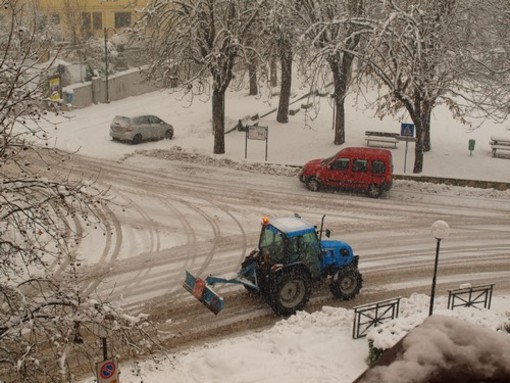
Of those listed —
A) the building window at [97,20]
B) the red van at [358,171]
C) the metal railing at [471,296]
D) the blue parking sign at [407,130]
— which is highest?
the building window at [97,20]

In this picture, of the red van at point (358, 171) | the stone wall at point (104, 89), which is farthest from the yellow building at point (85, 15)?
the red van at point (358, 171)

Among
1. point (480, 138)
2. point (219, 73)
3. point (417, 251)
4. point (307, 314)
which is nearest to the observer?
point (307, 314)

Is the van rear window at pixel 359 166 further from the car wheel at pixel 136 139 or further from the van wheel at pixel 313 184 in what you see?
the car wheel at pixel 136 139

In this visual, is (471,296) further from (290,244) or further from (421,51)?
(421,51)

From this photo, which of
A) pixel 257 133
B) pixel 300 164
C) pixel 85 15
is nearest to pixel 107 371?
pixel 300 164

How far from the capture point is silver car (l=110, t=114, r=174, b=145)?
28672 mm

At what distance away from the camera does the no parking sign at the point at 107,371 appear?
8570 mm

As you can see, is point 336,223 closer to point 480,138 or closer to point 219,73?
point 219,73

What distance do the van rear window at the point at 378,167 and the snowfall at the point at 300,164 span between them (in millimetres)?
3301

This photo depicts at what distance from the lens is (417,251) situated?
18.2m

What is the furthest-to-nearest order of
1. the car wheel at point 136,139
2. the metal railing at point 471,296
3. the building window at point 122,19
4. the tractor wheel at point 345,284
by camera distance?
the building window at point 122,19, the car wheel at point 136,139, the tractor wheel at point 345,284, the metal railing at point 471,296

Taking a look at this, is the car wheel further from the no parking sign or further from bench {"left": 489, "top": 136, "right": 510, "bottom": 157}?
the no parking sign

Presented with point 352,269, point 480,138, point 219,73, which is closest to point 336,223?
point 352,269

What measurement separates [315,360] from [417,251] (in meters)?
7.50
